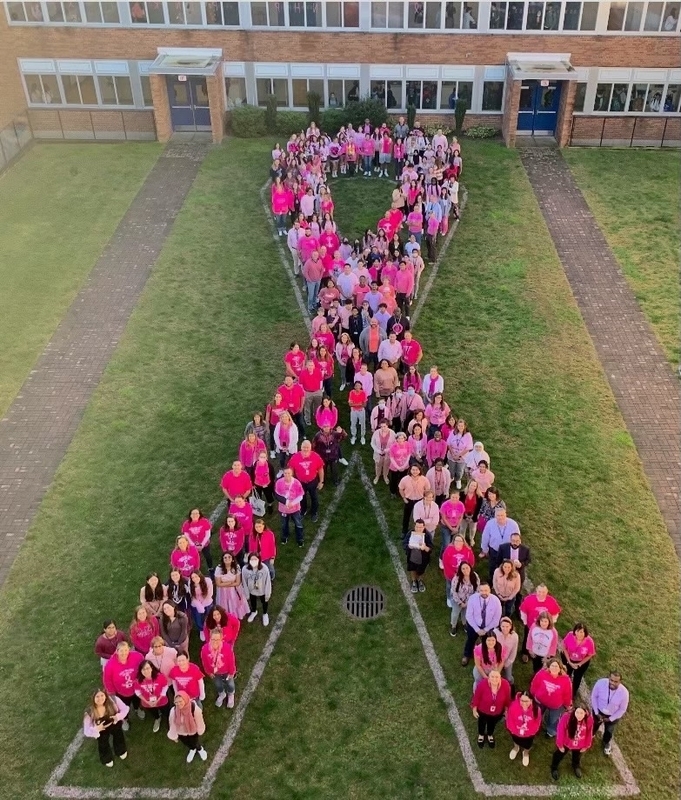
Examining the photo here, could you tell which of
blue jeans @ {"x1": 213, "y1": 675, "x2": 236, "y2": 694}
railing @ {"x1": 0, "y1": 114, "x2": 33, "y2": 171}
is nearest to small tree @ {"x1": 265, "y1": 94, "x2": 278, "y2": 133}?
railing @ {"x1": 0, "y1": 114, "x2": 33, "y2": 171}

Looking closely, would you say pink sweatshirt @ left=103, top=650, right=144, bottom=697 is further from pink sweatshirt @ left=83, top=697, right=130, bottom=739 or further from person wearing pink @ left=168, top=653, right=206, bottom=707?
person wearing pink @ left=168, top=653, right=206, bottom=707

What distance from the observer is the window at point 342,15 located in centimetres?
2827

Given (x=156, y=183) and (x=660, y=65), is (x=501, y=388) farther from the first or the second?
(x=660, y=65)

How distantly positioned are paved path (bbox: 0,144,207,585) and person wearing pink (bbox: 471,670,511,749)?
7.22m

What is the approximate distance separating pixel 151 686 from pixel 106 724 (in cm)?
62

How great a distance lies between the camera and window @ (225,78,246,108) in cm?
2995

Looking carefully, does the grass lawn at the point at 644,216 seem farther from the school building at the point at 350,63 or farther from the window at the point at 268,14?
the window at the point at 268,14

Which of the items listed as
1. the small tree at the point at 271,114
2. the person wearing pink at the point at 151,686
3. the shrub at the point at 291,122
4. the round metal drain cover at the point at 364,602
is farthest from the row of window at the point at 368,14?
the person wearing pink at the point at 151,686

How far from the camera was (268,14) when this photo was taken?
2864 cm

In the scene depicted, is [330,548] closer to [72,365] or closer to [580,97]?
[72,365]

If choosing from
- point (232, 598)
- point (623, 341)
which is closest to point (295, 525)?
point (232, 598)

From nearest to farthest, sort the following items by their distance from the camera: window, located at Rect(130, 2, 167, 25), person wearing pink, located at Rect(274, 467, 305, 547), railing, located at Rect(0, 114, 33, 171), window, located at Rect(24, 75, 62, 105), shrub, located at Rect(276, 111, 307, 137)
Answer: person wearing pink, located at Rect(274, 467, 305, 547), railing, located at Rect(0, 114, 33, 171), window, located at Rect(130, 2, 167, 25), shrub, located at Rect(276, 111, 307, 137), window, located at Rect(24, 75, 62, 105)

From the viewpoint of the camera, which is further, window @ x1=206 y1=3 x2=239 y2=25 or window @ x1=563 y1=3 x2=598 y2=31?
window @ x1=206 y1=3 x2=239 y2=25

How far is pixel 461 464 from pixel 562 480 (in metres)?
1.96
